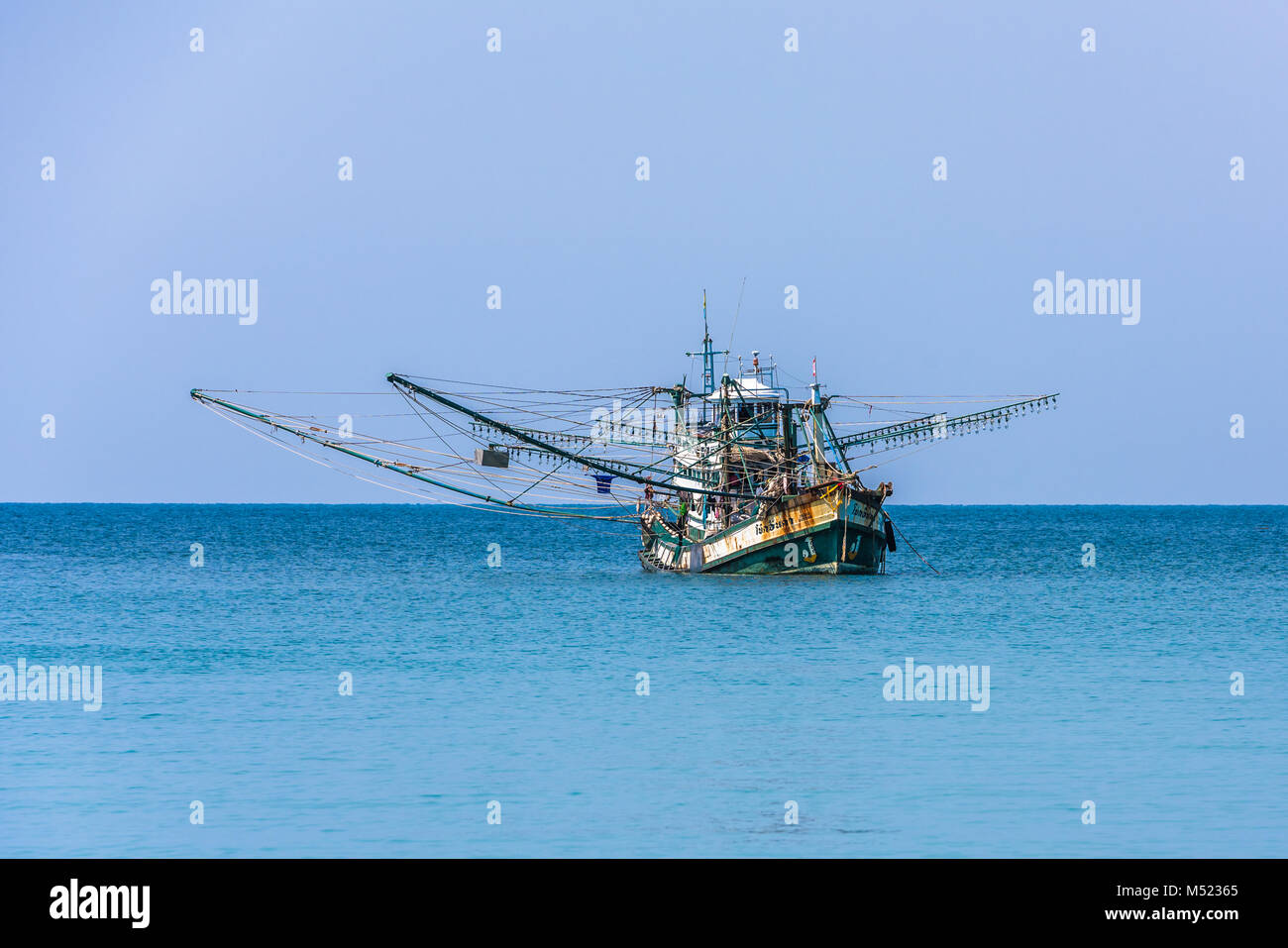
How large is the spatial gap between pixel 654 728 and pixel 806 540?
31.2 meters

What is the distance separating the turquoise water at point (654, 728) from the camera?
18.4 meters

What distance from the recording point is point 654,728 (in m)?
25.1

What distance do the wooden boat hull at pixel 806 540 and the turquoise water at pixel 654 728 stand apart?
248cm

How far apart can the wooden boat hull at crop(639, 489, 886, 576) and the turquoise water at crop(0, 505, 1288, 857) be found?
2480 mm

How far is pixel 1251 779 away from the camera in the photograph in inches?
825
